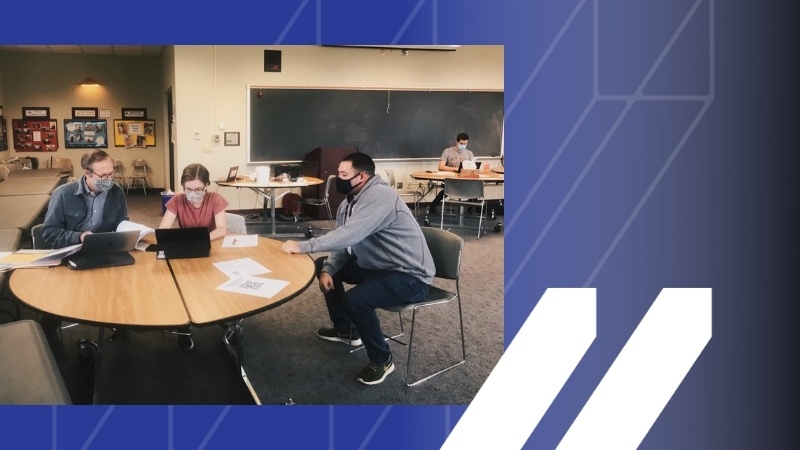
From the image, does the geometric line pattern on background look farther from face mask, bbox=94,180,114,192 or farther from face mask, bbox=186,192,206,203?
face mask, bbox=94,180,114,192

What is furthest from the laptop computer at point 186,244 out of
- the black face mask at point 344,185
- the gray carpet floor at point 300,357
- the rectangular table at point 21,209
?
the black face mask at point 344,185

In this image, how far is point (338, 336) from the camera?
275 centimetres

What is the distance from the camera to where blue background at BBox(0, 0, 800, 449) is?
2.09 meters

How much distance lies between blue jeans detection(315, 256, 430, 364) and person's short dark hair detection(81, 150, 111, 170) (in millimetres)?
1164

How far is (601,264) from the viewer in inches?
84.7

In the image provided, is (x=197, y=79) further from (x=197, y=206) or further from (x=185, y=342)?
(x=185, y=342)

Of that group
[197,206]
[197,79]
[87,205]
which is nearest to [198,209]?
[197,206]

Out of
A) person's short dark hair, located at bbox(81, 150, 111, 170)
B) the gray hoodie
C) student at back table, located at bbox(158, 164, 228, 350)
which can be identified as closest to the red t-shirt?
student at back table, located at bbox(158, 164, 228, 350)

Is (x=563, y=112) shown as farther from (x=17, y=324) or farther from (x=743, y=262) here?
(x=17, y=324)

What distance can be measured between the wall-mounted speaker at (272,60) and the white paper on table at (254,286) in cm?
83

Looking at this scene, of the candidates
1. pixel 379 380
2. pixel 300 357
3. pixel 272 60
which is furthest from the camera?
pixel 300 357

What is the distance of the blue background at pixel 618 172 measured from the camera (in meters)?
2.09

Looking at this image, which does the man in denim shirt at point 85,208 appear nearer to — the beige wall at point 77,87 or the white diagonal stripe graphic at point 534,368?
the beige wall at point 77,87

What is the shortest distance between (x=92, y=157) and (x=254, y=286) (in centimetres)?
80
